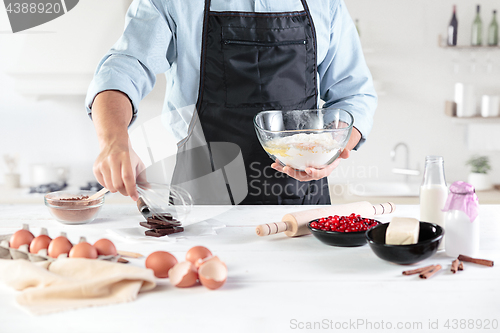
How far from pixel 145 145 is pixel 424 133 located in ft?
8.13

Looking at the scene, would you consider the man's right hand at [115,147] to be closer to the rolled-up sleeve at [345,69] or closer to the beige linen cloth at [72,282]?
the beige linen cloth at [72,282]

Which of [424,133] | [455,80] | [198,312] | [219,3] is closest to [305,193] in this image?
[219,3]

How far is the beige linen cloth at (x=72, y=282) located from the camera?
67 centimetres

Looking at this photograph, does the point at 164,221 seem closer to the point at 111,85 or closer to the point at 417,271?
the point at 111,85

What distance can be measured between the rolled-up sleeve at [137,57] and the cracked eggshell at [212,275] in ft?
1.84

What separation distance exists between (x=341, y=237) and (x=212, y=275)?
33 cm

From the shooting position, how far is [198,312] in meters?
0.67

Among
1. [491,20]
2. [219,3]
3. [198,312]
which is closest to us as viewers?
[198,312]

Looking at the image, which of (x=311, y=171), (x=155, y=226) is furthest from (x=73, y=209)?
(x=311, y=171)

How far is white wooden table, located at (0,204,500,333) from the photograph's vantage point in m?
0.64

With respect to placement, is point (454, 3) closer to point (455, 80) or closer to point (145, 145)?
point (455, 80)

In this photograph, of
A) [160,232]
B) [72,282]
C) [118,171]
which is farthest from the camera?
[160,232]

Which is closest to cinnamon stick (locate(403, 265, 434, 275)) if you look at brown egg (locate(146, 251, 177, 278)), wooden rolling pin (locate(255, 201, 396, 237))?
wooden rolling pin (locate(255, 201, 396, 237))

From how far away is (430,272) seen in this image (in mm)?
796
